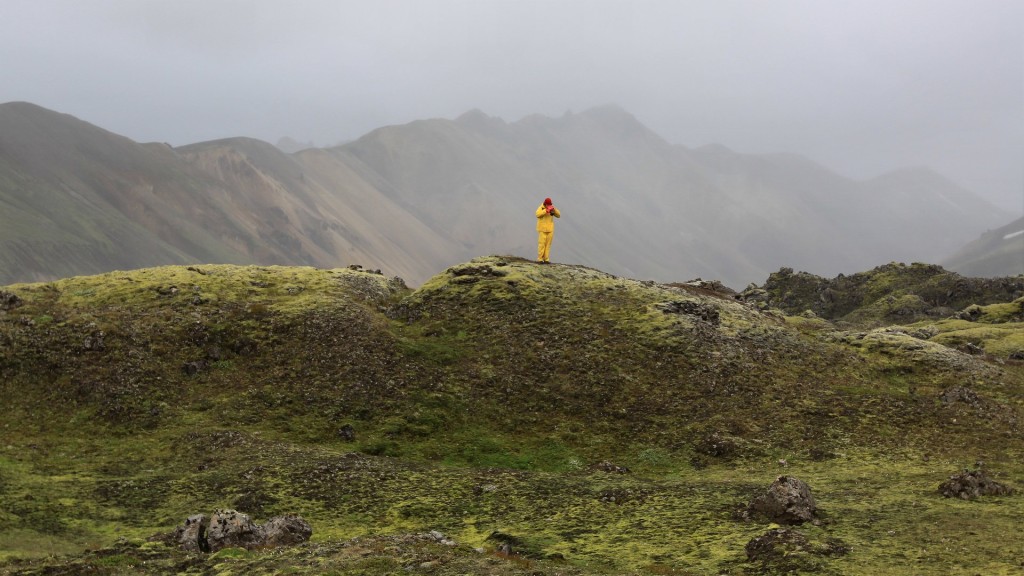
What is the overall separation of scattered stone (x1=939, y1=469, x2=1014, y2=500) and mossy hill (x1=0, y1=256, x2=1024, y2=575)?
53cm

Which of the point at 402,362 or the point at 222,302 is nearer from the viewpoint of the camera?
the point at 402,362

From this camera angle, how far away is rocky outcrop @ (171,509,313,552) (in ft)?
65.7

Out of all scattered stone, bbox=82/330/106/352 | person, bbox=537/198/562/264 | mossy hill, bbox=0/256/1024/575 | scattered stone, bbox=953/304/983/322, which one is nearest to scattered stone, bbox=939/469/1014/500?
mossy hill, bbox=0/256/1024/575

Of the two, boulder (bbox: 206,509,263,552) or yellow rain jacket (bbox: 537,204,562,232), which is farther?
yellow rain jacket (bbox: 537,204,562,232)

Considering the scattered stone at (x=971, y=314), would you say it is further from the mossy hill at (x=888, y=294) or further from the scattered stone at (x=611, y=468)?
the scattered stone at (x=611, y=468)

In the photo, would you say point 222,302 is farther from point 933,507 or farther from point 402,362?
point 933,507

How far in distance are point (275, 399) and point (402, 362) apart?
8.71 m

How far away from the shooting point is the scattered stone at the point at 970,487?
23656 mm

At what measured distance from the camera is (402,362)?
43.2 metres

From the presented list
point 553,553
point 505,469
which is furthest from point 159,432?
point 553,553

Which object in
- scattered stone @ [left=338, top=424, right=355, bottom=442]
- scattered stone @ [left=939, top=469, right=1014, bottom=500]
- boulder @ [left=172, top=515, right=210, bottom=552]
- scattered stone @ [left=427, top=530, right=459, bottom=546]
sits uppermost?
scattered stone @ [left=939, top=469, right=1014, bottom=500]

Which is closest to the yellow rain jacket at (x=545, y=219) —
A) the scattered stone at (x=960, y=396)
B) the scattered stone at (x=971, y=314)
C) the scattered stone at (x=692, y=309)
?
the scattered stone at (x=692, y=309)

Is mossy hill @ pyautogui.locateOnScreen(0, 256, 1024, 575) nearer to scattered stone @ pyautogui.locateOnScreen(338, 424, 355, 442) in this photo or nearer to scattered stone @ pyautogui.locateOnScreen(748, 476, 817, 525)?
scattered stone @ pyautogui.locateOnScreen(338, 424, 355, 442)

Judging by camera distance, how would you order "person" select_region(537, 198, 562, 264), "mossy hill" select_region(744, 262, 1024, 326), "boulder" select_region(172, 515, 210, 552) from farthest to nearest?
"mossy hill" select_region(744, 262, 1024, 326)
"person" select_region(537, 198, 562, 264)
"boulder" select_region(172, 515, 210, 552)
